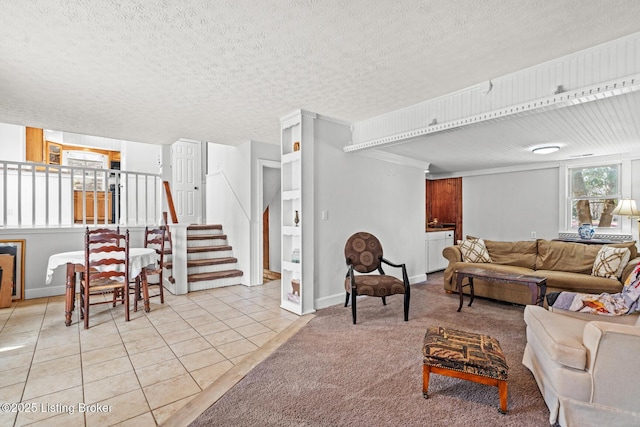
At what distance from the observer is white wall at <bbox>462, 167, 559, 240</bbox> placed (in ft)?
19.4

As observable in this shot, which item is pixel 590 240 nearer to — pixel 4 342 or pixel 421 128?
pixel 421 128

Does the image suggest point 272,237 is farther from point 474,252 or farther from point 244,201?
point 474,252

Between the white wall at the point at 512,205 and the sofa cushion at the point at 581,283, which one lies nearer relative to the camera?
the sofa cushion at the point at 581,283

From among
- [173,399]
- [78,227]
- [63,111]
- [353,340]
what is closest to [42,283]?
[78,227]

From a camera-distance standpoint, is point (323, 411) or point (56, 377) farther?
point (56, 377)

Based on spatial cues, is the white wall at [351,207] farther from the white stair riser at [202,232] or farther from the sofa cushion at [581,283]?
the white stair riser at [202,232]

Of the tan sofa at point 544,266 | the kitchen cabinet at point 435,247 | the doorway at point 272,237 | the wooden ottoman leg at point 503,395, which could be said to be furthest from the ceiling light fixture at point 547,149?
the doorway at point 272,237

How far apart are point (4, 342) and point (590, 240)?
7369 mm

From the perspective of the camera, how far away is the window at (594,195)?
525 cm

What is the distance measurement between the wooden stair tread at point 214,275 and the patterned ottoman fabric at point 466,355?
3797 millimetres

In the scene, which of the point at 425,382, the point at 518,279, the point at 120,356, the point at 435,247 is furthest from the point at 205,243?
the point at 518,279

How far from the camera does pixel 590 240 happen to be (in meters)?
4.99

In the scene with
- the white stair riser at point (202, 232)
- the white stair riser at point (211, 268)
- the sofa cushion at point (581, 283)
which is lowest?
the white stair riser at point (211, 268)

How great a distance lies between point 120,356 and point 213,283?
2.48 m
